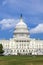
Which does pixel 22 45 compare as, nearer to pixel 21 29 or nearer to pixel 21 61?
pixel 21 29

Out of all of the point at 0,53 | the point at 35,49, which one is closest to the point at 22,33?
the point at 35,49

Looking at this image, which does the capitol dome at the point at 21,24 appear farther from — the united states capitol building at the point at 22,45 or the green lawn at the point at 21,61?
the green lawn at the point at 21,61

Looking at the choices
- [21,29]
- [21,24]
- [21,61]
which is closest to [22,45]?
[21,29]

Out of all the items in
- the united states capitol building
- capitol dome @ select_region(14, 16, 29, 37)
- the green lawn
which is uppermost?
capitol dome @ select_region(14, 16, 29, 37)

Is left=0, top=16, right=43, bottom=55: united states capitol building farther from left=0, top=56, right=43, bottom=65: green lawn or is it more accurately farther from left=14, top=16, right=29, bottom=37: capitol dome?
left=0, top=56, right=43, bottom=65: green lawn

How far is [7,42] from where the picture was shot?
17250 centimetres

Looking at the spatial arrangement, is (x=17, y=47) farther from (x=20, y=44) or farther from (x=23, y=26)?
(x=23, y=26)

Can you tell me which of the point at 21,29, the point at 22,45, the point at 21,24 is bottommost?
the point at 22,45

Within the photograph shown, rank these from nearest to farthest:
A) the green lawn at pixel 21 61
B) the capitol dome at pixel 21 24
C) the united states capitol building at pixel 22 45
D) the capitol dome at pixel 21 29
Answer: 1. the green lawn at pixel 21 61
2. the united states capitol building at pixel 22 45
3. the capitol dome at pixel 21 29
4. the capitol dome at pixel 21 24

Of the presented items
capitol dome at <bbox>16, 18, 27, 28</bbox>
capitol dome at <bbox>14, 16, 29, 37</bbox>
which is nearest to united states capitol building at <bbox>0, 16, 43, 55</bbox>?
capitol dome at <bbox>14, 16, 29, 37</bbox>

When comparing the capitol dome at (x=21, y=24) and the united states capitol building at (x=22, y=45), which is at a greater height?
the capitol dome at (x=21, y=24)

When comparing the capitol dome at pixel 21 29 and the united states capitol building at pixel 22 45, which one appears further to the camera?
the capitol dome at pixel 21 29

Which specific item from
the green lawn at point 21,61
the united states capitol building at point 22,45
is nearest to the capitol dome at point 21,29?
the united states capitol building at point 22,45

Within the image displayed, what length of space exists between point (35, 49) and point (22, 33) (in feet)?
46.2
